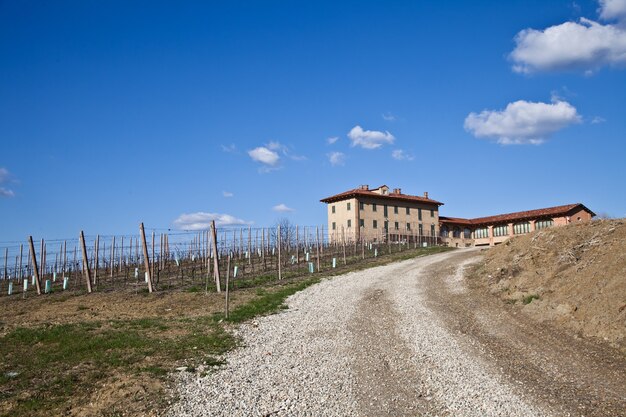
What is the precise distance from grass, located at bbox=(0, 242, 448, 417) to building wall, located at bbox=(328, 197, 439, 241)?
4333 centimetres

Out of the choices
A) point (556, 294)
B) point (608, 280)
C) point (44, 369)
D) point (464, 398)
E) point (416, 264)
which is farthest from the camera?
point (416, 264)

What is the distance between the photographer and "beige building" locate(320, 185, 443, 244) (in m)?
62.0

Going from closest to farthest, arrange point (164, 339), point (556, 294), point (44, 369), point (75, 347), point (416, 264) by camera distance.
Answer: point (44, 369) → point (75, 347) → point (164, 339) → point (556, 294) → point (416, 264)

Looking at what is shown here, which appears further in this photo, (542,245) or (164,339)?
(542,245)

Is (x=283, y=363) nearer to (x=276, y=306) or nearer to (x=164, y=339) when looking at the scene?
(x=164, y=339)

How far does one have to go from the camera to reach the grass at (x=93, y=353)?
29.7 ft

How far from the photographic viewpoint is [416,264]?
107ft

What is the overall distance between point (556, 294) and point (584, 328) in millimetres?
2977

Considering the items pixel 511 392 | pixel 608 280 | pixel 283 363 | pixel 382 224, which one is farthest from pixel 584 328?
pixel 382 224

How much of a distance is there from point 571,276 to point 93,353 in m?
15.7

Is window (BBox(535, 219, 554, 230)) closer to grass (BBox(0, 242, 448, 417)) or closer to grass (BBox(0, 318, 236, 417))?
grass (BBox(0, 242, 448, 417))

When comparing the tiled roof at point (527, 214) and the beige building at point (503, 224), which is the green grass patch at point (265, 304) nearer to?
the beige building at point (503, 224)

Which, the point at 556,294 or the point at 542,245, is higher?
the point at 542,245

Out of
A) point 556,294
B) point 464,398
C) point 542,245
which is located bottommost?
point 464,398
